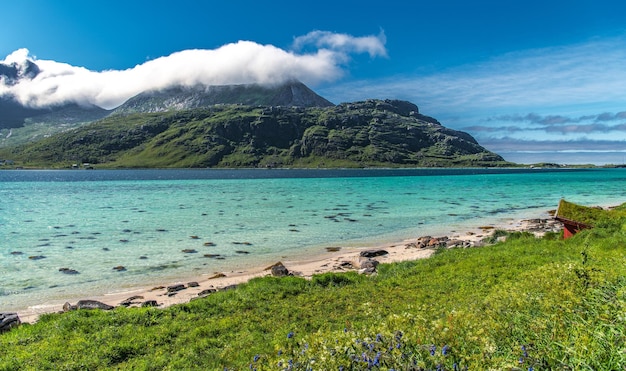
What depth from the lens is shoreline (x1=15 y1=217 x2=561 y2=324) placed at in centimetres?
2177

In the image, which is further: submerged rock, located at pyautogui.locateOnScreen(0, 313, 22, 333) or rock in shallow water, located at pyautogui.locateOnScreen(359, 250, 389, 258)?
rock in shallow water, located at pyautogui.locateOnScreen(359, 250, 389, 258)

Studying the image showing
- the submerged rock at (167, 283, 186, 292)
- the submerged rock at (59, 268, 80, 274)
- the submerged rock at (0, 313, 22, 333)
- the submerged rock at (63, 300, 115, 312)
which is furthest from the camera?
the submerged rock at (59, 268, 80, 274)

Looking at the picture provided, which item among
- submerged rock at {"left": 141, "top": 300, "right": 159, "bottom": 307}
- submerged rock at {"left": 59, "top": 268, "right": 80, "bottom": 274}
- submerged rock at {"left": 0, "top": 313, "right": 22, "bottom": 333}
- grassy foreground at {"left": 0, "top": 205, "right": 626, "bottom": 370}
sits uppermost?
grassy foreground at {"left": 0, "top": 205, "right": 626, "bottom": 370}

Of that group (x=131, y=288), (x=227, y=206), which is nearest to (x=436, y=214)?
(x=227, y=206)

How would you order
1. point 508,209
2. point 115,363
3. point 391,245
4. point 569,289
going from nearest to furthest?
point 569,289 < point 115,363 < point 391,245 < point 508,209

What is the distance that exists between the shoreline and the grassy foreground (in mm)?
4614

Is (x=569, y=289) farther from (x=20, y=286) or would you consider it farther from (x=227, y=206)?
(x=227, y=206)

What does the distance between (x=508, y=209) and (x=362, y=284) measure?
58.5 m

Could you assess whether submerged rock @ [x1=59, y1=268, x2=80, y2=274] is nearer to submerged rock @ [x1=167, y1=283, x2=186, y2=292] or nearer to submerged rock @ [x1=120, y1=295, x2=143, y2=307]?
submerged rock @ [x1=120, y1=295, x2=143, y2=307]

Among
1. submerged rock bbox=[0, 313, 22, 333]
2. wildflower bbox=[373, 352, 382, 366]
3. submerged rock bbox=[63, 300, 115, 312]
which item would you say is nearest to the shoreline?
submerged rock bbox=[63, 300, 115, 312]

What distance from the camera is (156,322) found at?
15648 millimetres

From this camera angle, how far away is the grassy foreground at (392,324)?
641 centimetres

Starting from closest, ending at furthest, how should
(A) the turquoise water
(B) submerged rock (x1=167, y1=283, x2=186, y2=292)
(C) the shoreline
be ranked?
(C) the shoreline, (B) submerged rock (x1=167, y1=283, x2=186, y2=292), (A) the turquoise water

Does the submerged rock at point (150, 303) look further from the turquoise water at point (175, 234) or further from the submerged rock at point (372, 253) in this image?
the submerged rock at point (372, 253)
